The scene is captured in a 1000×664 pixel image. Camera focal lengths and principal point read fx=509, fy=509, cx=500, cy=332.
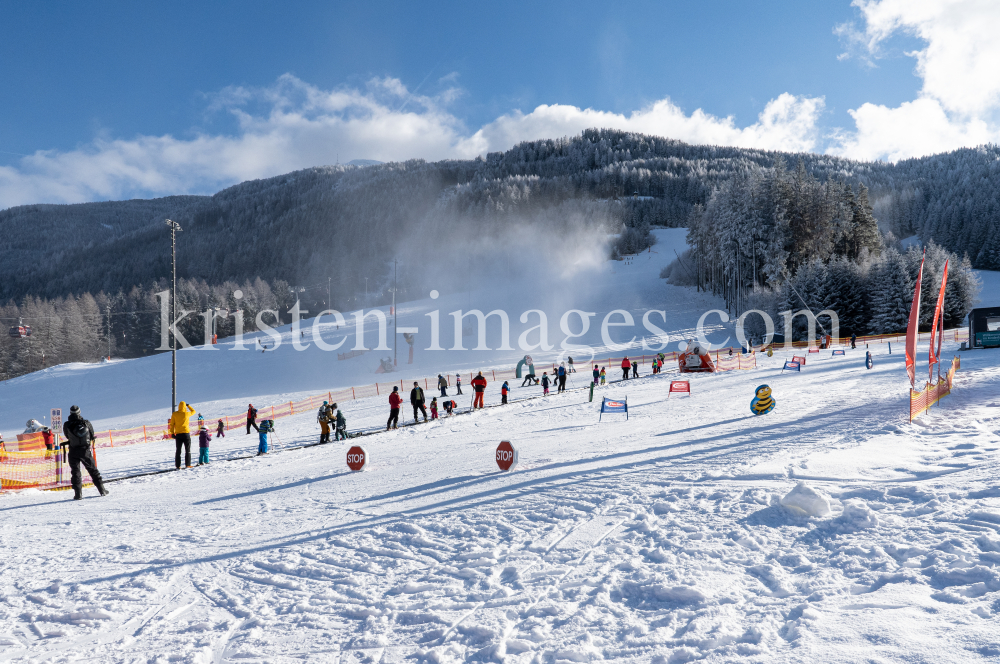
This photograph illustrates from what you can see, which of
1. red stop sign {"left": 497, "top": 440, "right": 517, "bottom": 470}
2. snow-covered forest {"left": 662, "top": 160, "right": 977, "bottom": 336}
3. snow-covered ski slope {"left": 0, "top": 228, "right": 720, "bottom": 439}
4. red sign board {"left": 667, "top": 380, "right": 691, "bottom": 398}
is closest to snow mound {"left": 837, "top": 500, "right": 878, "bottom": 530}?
red stop sign {"left": 497, "top": 440, "right": 517, "bottom": 470}

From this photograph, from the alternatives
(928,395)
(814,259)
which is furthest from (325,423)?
(814,259)

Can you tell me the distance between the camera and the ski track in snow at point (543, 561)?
375cm

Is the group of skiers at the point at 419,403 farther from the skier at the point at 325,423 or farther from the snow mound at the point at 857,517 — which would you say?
the snow mound at the point at 857,517

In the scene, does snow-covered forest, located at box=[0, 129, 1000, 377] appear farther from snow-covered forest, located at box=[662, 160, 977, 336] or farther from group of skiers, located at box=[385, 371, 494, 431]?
group of skiers, located at box=[385, 371, 494, 431]

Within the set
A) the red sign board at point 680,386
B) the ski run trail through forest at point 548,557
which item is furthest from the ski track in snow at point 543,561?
the red sign board at point 680,386

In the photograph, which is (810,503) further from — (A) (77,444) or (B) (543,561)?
(A) (77,444)

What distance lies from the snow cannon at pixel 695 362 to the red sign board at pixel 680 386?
7.31 meters

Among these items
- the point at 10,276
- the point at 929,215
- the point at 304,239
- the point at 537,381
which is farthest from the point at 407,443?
the point at 10,276

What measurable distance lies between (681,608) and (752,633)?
1.86ft

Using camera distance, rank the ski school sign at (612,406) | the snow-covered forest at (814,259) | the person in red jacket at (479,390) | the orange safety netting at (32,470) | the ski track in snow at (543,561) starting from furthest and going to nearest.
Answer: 1. the snow-covered forest at (814,259)
2. the person in red jacket at (479,390)
3. the ski school sign at (612,406)
4. the orange safety netting at (32,470)
5. the ski track in snow at (543,561)

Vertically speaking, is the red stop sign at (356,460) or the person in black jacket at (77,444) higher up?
the person in black jacket at (77,444)

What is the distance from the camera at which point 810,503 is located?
574cm

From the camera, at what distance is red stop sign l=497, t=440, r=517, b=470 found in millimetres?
9172

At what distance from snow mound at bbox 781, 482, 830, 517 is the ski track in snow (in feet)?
0.67
